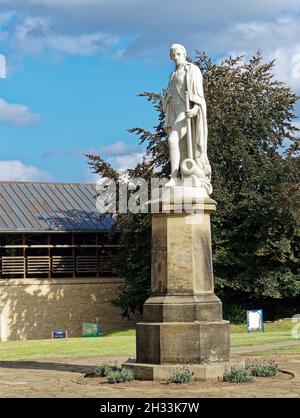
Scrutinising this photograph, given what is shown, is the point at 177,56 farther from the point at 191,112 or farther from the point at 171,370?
the point at 171,370

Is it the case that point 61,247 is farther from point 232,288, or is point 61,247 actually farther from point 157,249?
point 157,249

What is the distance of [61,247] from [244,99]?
11420 millimetres

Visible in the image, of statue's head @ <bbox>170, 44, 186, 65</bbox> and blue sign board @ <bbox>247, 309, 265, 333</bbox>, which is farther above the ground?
statue's head @ <bbox>170, 44, 186, 65</bbox>

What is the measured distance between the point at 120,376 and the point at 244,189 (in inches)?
921

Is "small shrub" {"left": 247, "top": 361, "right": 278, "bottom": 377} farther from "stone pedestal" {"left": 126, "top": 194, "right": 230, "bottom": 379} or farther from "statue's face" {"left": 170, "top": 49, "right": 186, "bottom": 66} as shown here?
"statue's face" {"left": 170, "top": 49, "right": 186, "bottom": 66}

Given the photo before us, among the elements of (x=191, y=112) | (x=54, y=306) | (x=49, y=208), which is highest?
(x=49, y=208)

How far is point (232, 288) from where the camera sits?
3453 centimetres

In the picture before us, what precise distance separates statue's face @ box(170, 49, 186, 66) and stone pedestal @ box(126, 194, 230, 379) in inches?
88.0

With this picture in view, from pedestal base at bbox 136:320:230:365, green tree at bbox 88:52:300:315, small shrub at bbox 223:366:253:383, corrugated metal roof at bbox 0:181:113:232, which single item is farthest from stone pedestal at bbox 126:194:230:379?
corrugated metal roof at bbox 0:181:113:232

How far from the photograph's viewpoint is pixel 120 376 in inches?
460

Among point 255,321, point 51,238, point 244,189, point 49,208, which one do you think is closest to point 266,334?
point 255,321

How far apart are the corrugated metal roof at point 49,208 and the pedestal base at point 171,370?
27182mm

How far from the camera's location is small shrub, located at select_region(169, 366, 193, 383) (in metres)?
11.2
